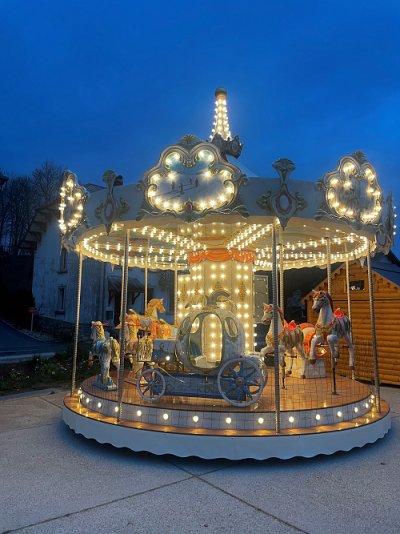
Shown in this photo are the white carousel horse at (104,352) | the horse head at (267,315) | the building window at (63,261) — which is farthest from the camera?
the building window at (63,261)

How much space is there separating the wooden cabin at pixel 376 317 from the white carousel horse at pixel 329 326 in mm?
3040

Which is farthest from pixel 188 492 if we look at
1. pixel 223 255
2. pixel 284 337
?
pixel 223 255

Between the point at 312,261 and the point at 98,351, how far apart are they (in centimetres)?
676

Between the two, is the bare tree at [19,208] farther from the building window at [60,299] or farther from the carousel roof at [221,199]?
the carousel roof at [221,199]

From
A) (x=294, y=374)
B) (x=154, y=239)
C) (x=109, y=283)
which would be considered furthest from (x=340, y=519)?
(x=109, y=283)

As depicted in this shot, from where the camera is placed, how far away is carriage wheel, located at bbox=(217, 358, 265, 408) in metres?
5.41

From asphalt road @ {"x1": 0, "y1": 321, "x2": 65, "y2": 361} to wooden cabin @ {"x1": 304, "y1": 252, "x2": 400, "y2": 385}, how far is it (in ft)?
36.5

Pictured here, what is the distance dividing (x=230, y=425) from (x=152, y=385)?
1.33m

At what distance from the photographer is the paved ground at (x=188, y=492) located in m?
3.33

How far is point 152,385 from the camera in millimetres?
5707

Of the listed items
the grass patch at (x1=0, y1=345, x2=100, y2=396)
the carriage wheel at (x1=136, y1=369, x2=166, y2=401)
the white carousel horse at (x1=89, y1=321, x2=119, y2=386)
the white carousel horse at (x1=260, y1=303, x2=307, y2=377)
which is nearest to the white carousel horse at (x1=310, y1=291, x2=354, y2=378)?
the white carousel horse at (x1=260, y1=303, x2=307, y2=377)

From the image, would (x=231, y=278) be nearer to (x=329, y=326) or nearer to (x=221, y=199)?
(x=329, y=326)

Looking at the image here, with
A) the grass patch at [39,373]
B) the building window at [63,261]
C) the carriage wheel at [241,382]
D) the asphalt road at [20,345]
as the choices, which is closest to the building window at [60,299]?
the building window at [63,261]

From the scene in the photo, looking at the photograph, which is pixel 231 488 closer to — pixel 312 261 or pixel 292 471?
pixel 292 471
